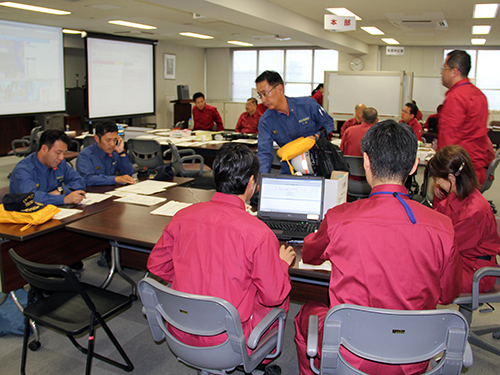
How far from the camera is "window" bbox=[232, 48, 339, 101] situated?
12.8 meters

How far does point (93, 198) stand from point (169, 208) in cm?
64

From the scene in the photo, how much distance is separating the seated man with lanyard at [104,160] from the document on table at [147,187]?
11 centimetres

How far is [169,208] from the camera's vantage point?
2.68 m

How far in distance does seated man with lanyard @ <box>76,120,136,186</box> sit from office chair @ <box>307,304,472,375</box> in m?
2.47

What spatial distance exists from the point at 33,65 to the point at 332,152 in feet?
24.3

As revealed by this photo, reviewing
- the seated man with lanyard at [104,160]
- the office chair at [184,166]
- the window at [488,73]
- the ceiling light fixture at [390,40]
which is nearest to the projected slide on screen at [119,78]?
the office chair at [184,166]

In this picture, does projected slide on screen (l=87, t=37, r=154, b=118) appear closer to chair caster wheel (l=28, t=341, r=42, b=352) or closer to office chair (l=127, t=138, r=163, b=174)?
office chair (l=127, t=138, r=163, b=174)

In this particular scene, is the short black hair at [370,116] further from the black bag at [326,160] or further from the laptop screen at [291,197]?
the laptop screen at [291,197]

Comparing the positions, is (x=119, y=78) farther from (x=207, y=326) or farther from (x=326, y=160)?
(x=207, y=326)

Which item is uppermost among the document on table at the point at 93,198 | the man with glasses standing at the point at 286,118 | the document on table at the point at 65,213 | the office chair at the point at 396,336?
the man with glasses standing at the point at 286,118

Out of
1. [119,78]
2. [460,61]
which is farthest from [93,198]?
[119,78]

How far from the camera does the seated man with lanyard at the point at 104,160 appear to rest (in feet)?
11.0

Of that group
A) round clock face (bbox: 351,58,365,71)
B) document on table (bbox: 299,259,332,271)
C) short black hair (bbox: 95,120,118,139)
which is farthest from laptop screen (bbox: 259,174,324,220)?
round clock face (bbox: 351,58,365,71)

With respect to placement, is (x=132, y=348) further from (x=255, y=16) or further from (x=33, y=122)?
(x=33, y=122)
